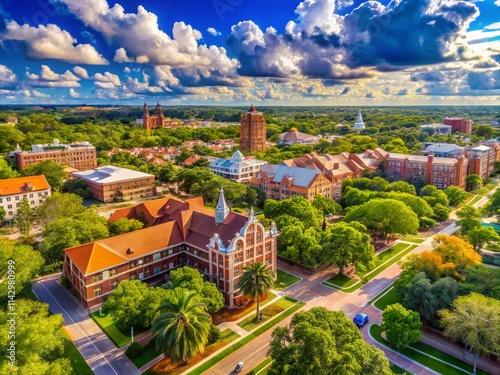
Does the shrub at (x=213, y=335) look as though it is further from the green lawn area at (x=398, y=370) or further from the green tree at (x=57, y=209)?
the green tree at (x=57, y=209)

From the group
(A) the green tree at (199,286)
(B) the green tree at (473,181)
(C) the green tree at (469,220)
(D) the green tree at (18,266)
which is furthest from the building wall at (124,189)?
(B) the green tree at (473,181)

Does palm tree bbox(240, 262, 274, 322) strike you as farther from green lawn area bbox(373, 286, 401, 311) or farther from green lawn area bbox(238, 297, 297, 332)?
green lawn area bbox(373, 286, 401, 311)

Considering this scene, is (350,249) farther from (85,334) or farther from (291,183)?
(291,183)

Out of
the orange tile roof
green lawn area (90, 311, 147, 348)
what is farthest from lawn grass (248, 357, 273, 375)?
the orange tile roof

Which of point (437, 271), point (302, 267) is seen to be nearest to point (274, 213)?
point (302, 267)

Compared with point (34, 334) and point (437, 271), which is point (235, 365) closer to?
point (34, 334)
